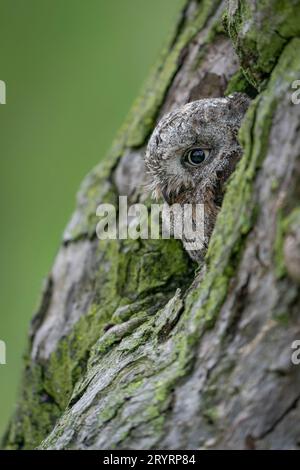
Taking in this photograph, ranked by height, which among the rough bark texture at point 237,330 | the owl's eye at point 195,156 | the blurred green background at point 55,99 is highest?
the blurred green background at point 55,99

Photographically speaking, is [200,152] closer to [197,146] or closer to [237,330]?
[197,146]

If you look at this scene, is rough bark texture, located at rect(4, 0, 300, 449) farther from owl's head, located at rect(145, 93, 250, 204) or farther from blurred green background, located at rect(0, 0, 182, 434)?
blurred green background, located at rect(0, 0, 182, 434)

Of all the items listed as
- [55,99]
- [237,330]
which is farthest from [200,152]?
[55,99]

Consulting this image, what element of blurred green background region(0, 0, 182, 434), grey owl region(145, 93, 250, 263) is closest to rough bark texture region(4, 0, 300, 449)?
grey owl region(145, 93, 250, 263)

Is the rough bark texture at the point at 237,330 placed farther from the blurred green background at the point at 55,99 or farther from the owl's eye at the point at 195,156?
the blurred green background at the point at 55,99

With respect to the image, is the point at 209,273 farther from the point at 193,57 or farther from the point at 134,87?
the point at 134,87

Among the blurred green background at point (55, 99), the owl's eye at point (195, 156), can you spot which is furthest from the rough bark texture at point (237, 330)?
the blurred green background at point (55, 99)

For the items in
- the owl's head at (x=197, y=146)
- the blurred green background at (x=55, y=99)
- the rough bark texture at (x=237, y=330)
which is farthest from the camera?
the blurred green background at (x=55, y=99)
